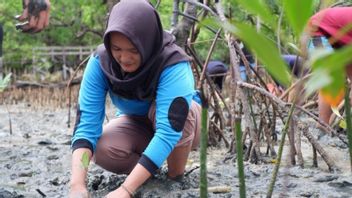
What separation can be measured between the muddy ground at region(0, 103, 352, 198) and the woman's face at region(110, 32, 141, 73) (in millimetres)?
414

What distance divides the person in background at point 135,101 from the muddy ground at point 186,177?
10 cm

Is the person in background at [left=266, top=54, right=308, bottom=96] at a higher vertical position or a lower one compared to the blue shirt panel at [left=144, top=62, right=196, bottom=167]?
higher

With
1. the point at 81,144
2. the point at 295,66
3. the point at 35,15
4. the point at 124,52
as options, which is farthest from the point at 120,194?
the point at 35,15

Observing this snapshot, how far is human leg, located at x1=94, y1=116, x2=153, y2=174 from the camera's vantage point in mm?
1825

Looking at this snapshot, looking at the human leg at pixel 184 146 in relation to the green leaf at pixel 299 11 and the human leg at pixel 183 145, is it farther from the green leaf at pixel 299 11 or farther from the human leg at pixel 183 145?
the green leaf at pixel 299 11

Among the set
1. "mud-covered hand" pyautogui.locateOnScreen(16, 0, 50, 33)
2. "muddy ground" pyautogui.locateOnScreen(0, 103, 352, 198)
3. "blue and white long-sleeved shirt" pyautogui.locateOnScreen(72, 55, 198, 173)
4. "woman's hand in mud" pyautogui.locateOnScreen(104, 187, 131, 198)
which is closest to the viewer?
"woman's hand in mud" pyautogui.locateOnScreen(104, 187, 131, 198)

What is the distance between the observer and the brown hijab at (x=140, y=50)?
4.96 feet

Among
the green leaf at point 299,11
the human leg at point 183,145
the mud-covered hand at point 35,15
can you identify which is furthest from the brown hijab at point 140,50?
the green leaf at point 299,11

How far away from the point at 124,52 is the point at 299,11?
3.92 ft

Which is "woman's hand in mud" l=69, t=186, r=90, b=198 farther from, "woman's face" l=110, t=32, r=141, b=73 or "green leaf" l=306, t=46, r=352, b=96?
"green leaf" l=306, t=46, r=352, b=96

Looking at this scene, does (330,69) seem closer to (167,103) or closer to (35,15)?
(167,103)

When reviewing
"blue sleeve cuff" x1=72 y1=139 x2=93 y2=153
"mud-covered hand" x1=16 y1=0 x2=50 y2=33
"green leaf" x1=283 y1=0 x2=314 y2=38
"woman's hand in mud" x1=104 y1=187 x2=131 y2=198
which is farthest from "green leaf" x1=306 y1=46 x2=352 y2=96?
"mud-covered hand" x1=16 y1=0 x2=50 y2=33

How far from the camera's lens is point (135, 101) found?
1807 millimetres

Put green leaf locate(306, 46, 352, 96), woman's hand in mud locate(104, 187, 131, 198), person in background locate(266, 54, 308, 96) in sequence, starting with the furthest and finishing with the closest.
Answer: woman's hand in mud locate(104, 187, 131, 198) → person in background locate(266, 54, 308, 96) → green leaf locate(306, 46, 352, 96)
